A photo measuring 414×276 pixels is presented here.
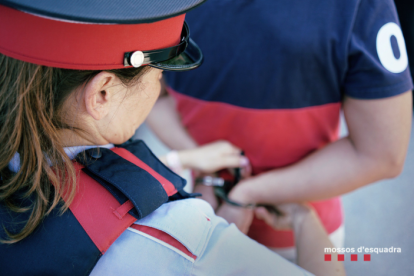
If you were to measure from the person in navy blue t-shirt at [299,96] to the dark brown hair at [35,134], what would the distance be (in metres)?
0.46

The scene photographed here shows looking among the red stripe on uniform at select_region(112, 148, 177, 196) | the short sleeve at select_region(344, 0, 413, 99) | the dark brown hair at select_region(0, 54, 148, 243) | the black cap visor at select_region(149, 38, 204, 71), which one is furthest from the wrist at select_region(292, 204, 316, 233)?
the dark brown hair at select_region(0, 54, 148, 243)

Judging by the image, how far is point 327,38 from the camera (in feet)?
3.06

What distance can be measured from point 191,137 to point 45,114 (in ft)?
2.80

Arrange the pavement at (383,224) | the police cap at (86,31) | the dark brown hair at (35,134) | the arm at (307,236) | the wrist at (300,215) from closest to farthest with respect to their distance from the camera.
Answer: the police cap at (86,31), the dark brown hair at (35,134), the arm at (307,236), the wrist at (300,215), the pavement at (383,224)

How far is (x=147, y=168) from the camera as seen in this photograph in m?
0.84

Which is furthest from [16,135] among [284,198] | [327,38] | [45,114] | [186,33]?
[284,198]

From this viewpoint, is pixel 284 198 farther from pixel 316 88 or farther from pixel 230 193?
pixel 316 88

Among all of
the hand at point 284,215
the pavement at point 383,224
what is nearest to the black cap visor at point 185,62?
the hand at point 284,215

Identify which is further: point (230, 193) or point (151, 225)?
point (230, 193)

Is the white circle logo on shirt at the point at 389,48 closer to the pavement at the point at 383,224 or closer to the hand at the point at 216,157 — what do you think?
the hand at the point at 216,157

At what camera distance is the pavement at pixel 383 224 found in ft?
6.04

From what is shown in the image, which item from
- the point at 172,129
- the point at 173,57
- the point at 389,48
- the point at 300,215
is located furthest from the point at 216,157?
the point at 389,48

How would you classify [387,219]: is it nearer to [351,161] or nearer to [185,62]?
[351,161]

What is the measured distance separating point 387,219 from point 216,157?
5.24 ft
